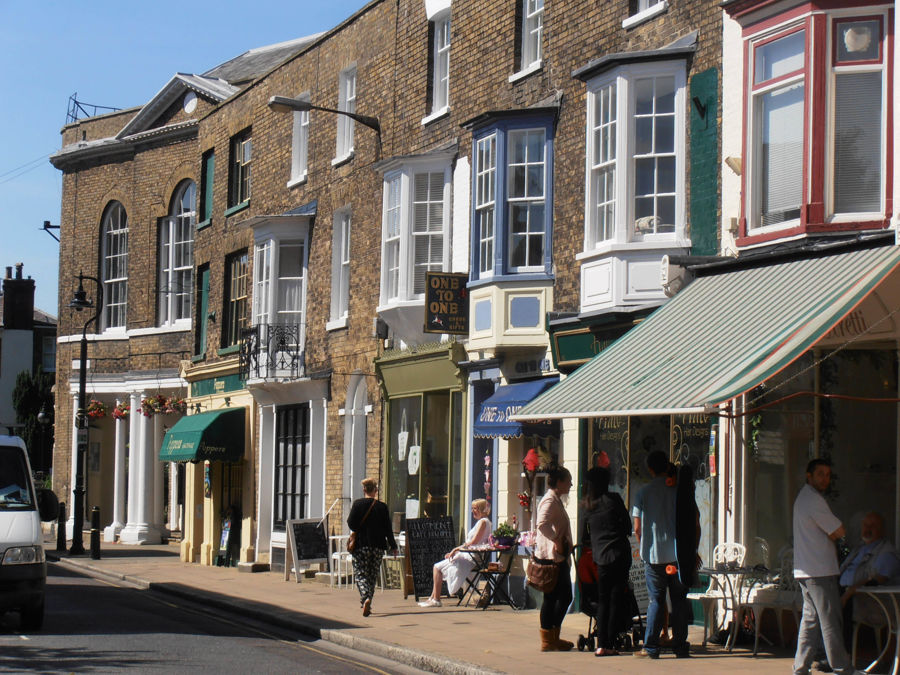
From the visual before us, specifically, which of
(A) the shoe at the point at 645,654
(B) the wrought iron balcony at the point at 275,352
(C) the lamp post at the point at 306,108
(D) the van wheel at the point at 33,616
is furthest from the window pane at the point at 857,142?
(B) the wrought iron balcony at the point at 275,352

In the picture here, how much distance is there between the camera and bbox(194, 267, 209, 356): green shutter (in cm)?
3331

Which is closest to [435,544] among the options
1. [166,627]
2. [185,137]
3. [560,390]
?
[166,627]

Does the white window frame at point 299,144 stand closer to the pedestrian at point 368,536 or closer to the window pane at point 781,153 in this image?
the pedestrian at point 368,536

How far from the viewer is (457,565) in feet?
60.8

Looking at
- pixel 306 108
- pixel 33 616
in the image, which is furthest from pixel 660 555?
pixel 306 108

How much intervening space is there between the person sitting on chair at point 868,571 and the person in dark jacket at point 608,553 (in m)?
2.06

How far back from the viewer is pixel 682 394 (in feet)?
37.7

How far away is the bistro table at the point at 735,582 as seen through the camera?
43.5 ft

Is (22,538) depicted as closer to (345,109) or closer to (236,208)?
(345,109)

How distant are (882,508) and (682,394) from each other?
324cm

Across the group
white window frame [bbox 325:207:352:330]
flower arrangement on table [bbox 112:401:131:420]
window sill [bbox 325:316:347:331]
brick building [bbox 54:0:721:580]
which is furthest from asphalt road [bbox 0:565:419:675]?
flower arrangement on table [bbox 112:401:131:420]

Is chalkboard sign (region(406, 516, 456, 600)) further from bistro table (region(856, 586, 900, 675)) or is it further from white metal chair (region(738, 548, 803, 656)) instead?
bistro table (region(856, 586, 900, 675))

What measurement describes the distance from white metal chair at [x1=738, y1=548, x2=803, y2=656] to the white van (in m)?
7.45

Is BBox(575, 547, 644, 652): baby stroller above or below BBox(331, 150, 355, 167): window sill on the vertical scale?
below
